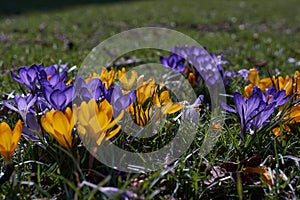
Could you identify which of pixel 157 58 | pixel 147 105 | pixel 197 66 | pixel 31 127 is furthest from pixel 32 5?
pixel 31 127

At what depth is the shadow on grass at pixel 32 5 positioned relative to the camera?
13637mm

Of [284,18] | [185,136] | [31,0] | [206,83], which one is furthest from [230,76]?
[31,0]

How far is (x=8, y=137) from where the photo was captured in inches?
65.4

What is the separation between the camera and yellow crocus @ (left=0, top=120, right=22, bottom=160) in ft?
5.41

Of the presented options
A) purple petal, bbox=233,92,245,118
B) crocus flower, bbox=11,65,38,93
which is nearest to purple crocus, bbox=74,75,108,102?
crocus flower, bbox=11,65,38,93

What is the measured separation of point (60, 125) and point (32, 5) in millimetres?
14457

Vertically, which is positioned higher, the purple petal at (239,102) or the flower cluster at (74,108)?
the flower cluster at (74,108)

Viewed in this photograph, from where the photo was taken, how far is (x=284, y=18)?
11.5 meters

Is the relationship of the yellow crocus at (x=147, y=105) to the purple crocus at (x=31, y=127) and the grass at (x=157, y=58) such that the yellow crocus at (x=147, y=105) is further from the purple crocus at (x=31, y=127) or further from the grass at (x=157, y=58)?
the purple crocus at (x=31, y=127)

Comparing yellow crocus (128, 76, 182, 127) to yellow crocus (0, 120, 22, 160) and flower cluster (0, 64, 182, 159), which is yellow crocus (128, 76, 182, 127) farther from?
yellow crocus (0, 120, 22, 160)

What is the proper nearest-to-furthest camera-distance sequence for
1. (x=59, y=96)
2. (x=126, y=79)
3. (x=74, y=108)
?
(x=74, y=108)
(x=59, y=96)
(x=126, y=79)

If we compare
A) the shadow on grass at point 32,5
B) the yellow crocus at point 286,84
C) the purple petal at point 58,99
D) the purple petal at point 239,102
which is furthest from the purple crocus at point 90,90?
the shadow on grass at point 32,5

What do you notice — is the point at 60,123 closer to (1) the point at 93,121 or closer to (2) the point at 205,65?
(1) the point at 93,121

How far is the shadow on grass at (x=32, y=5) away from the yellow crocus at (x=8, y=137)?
39.5 ft
